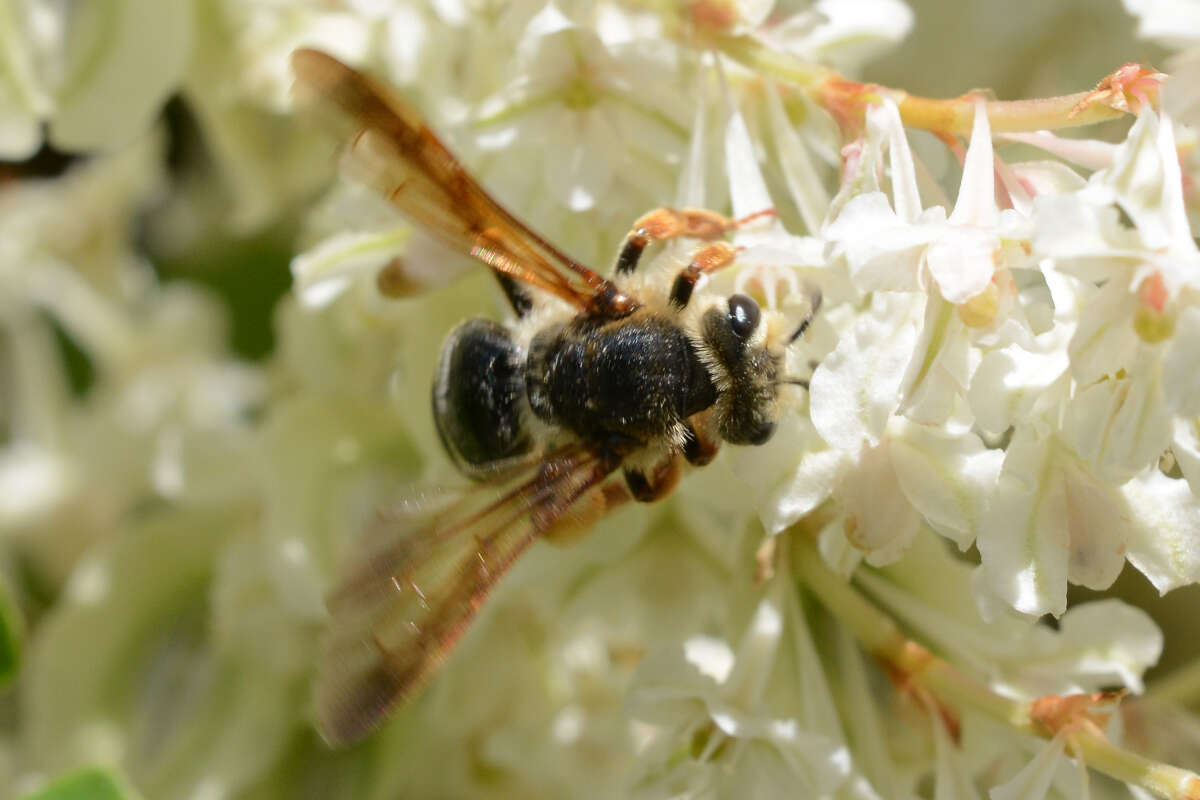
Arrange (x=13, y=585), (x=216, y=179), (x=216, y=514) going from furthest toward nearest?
1. (x=216, y=179)
2. (x=13, y=585)
3. (x=216, y=514)

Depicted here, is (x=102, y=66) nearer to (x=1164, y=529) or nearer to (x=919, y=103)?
(x=919, y=103)

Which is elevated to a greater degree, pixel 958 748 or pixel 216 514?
pixel 958 748

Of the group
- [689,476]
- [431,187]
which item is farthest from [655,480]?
[431,187]

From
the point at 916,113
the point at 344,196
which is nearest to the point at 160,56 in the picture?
the point at 344,196

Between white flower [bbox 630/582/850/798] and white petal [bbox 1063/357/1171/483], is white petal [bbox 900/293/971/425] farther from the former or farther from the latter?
white flower [bbox 630/582/850/798]

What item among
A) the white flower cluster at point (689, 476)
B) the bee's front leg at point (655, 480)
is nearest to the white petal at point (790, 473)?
the white flower cluster at point (689, 476)

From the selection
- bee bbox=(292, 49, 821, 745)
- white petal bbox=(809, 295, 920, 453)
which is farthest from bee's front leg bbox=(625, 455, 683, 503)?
white petal bbox=(809, 295, 920, 453)

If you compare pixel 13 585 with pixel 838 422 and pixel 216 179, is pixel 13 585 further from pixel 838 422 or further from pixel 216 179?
pixel 838 422
